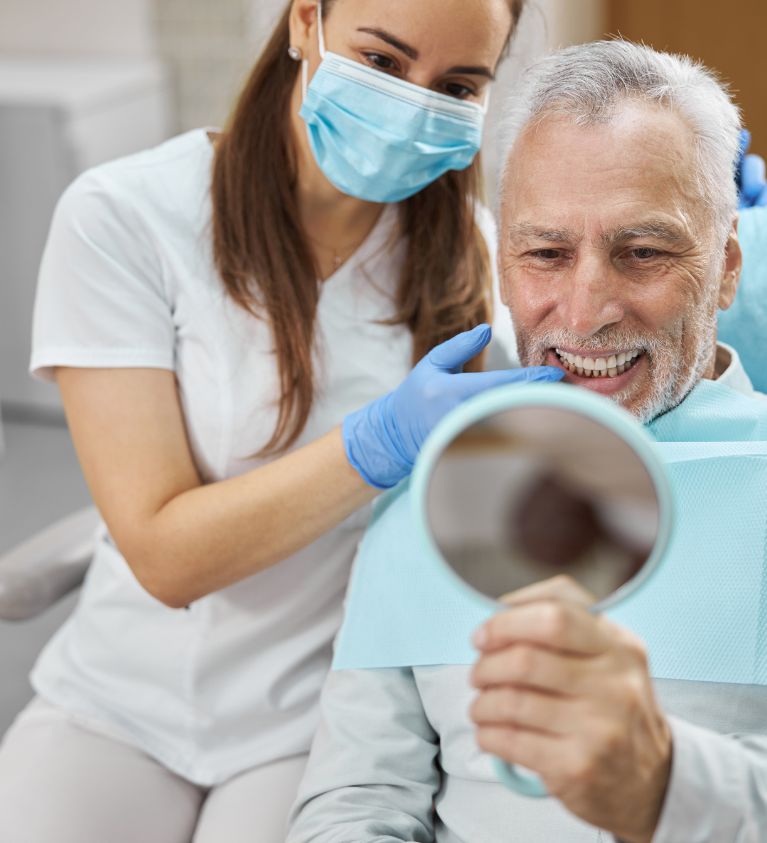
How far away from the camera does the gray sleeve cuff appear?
77cm

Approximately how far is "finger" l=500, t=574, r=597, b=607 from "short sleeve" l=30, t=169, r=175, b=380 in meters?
0.80

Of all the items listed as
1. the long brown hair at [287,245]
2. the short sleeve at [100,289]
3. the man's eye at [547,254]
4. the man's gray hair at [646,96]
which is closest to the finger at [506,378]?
the man's eye at [547,254]

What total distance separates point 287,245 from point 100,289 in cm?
25

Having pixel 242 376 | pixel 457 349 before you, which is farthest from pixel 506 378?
pixel 242 376

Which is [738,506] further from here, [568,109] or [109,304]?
[109,304]

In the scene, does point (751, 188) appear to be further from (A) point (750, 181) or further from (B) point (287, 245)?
(B) point (287, 245)

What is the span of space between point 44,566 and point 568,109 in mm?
952

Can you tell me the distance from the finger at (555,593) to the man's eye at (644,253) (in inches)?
20.6

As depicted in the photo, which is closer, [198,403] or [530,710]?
[530,710]

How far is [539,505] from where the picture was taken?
0.74 metres

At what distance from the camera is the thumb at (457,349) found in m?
1.18

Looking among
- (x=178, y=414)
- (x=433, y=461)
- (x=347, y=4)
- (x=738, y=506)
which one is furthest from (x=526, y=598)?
(x=347, y=4)

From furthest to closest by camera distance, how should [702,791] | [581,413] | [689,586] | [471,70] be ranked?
[471,70] → [689,586] → [702,791] → [581,413]

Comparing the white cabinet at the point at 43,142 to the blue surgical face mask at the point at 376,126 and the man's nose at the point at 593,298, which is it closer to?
the blue surgical face mask at the point at 376,126
